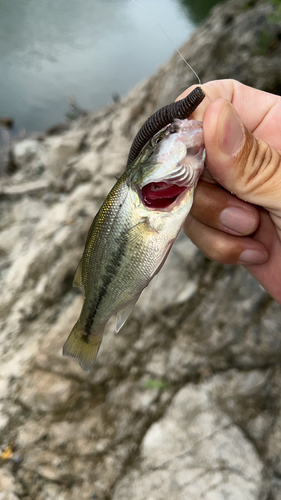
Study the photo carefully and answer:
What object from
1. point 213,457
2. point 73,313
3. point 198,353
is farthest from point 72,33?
point 213,457

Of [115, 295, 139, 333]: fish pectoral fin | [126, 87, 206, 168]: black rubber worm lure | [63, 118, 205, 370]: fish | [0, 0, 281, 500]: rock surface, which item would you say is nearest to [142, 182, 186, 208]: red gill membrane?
[63, 118, 205, 370]: fish

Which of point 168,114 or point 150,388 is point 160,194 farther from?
point 150,388

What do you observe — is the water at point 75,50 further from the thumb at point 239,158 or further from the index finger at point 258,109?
the thumb at point 239,158

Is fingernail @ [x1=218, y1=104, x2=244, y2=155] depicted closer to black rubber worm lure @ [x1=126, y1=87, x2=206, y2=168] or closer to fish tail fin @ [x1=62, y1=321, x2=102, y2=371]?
black rubber worm lure @ [x1=126, y1=87, x2=206, y2=168]

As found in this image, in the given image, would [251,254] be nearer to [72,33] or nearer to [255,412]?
[255,412]

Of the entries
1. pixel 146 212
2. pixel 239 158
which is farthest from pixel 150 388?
pixel 239 158
